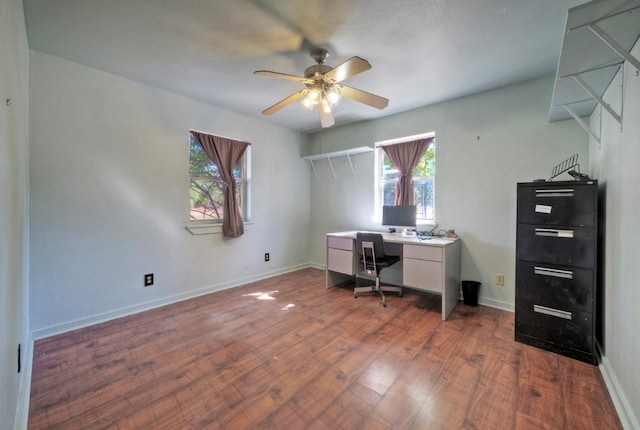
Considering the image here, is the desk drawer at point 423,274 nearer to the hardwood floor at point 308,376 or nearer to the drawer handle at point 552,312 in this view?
the hardwood floor at point 308,376

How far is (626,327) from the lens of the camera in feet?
4.87

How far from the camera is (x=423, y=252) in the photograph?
288 cm

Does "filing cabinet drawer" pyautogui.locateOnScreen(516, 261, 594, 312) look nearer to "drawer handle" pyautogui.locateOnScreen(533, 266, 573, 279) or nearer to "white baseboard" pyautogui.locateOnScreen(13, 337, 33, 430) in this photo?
"drawer handle" pyautogui.locateOnScreen(533, 266, 573, 279)

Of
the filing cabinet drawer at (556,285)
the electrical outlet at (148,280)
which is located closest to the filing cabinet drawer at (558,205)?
the filing cabinet drawer at (556,285)

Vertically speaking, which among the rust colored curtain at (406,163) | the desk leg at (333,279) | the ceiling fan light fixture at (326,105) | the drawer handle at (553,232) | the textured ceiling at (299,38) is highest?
the textured ceiling at (299,38)

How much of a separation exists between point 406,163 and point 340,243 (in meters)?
1.47

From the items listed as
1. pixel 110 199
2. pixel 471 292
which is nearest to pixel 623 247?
pixel 471 292

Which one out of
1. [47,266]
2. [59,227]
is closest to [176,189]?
[59,227]

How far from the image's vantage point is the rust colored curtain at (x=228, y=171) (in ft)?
11.4

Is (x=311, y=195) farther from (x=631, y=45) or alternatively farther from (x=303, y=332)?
(x=631, y=45)

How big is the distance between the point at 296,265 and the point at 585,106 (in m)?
4.11

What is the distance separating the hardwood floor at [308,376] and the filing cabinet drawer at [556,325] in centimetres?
13

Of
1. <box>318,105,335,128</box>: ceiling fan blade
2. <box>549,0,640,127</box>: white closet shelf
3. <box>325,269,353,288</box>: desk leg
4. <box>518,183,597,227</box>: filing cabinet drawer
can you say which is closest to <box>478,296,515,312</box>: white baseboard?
<box>518,183,597,227</box>: filing cabinet drawer

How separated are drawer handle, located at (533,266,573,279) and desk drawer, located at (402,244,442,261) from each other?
803 mm
